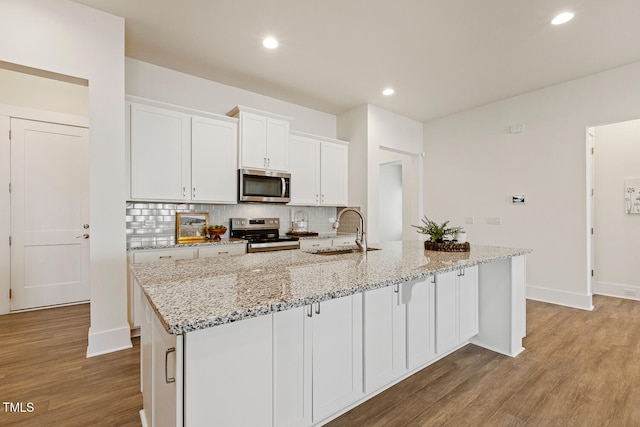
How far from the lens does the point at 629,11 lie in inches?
96.4

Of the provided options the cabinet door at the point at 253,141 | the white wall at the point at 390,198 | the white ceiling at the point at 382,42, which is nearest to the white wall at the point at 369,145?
the white ceiling at the point at 382,42

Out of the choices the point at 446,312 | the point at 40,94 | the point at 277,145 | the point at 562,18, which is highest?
the point at 562,18

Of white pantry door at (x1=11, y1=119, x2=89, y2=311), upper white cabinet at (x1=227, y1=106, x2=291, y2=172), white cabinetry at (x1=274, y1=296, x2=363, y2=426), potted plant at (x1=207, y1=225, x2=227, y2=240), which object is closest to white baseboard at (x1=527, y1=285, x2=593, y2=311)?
white cabinetry at (x1=274, y1=296, x2=363, y2=426)

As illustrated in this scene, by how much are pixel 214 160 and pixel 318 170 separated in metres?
1.56

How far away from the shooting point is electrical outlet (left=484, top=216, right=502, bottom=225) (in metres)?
4.47

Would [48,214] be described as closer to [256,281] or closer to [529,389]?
[256,281]

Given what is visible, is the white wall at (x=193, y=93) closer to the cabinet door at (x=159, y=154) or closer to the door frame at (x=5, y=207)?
the cabinet door at (x=159, y=154)

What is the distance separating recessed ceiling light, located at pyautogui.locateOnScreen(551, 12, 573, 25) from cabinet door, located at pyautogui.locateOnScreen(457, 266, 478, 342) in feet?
7.31

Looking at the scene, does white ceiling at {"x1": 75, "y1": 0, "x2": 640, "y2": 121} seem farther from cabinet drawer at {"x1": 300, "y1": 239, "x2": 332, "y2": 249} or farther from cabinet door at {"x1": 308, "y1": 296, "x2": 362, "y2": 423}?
cabinet door at {"x1": 308, "y1": 296, "x2": 362, "y2": 423}

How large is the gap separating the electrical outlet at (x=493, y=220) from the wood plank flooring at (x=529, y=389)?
1.88m

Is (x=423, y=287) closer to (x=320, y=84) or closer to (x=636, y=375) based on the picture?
(x=636, y=375)

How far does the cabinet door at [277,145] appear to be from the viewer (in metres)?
3.85

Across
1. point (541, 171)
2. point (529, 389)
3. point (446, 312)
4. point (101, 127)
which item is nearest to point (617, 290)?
point (541, 171)

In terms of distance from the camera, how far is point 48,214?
11.9 ft
